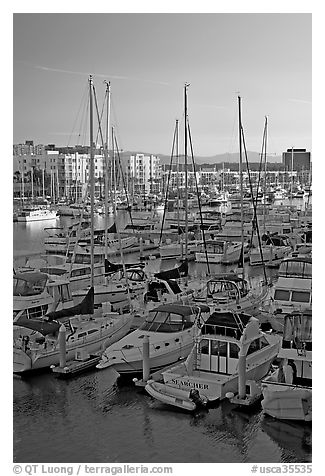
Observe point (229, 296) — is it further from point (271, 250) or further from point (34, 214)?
point (34, 214)

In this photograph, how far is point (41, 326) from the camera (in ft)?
20.2

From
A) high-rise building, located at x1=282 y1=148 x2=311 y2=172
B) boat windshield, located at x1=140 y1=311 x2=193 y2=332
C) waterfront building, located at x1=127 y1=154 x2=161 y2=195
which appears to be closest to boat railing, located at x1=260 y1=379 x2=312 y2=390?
boat windshield, located at x1=140 y1=311 x2=193 y2=332

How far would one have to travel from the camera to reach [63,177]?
3372cm

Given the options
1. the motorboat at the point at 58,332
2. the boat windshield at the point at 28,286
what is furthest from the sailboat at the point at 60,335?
the boat windshield at the point at 28,286

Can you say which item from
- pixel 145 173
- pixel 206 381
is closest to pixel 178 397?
pixel 206 381

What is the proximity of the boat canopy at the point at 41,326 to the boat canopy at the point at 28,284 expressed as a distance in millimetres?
823

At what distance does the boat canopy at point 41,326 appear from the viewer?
612 centimetres

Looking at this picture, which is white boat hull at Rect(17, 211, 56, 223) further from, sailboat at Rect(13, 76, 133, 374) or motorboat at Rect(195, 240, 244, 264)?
sailboat at Rect(13, 76, 133, 374)

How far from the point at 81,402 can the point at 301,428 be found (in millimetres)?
1715

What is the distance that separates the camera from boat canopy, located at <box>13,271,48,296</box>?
7.08 metres

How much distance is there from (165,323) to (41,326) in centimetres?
113
